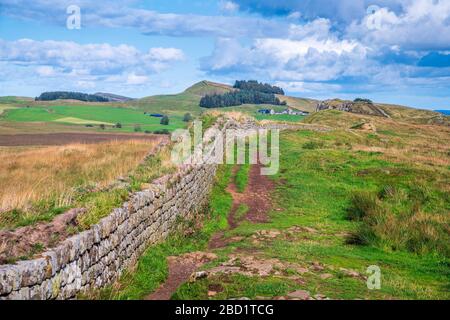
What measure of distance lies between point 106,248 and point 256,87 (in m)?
181

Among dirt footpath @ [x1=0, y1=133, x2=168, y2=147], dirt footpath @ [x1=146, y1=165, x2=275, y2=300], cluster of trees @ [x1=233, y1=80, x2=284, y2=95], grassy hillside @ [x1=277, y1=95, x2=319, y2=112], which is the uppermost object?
cluster of trees @ [x1=233, y1=80, x2=284, y2=95]

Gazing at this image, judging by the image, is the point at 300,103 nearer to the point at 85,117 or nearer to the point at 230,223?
the point at 85,117

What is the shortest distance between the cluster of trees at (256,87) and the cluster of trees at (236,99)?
56.6 ft

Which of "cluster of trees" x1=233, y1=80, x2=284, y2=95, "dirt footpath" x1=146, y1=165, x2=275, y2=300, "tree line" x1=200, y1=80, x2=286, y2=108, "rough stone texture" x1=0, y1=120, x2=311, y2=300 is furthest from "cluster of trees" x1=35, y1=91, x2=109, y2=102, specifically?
"rough stone texture" x1=0, y1=120, x2=311, y2=300

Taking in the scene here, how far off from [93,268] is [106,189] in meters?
3.16

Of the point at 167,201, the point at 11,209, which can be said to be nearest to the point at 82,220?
the point at 11,209

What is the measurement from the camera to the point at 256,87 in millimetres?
187000

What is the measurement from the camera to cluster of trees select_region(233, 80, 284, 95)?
18600 centimetres

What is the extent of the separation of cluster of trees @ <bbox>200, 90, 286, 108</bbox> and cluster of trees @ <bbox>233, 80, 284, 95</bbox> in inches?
680

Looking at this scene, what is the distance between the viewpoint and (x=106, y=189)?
37.0 ft

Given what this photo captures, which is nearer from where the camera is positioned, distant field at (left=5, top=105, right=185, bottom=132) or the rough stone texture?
the rough stone texture

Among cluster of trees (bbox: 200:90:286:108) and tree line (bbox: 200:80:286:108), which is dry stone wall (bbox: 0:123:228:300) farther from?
cluster of trees (bbox: 200:90:286:108)

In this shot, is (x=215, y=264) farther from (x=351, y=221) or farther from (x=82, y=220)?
(x=351, y=221)

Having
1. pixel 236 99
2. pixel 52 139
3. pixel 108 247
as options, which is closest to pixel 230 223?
pixel 108 247
